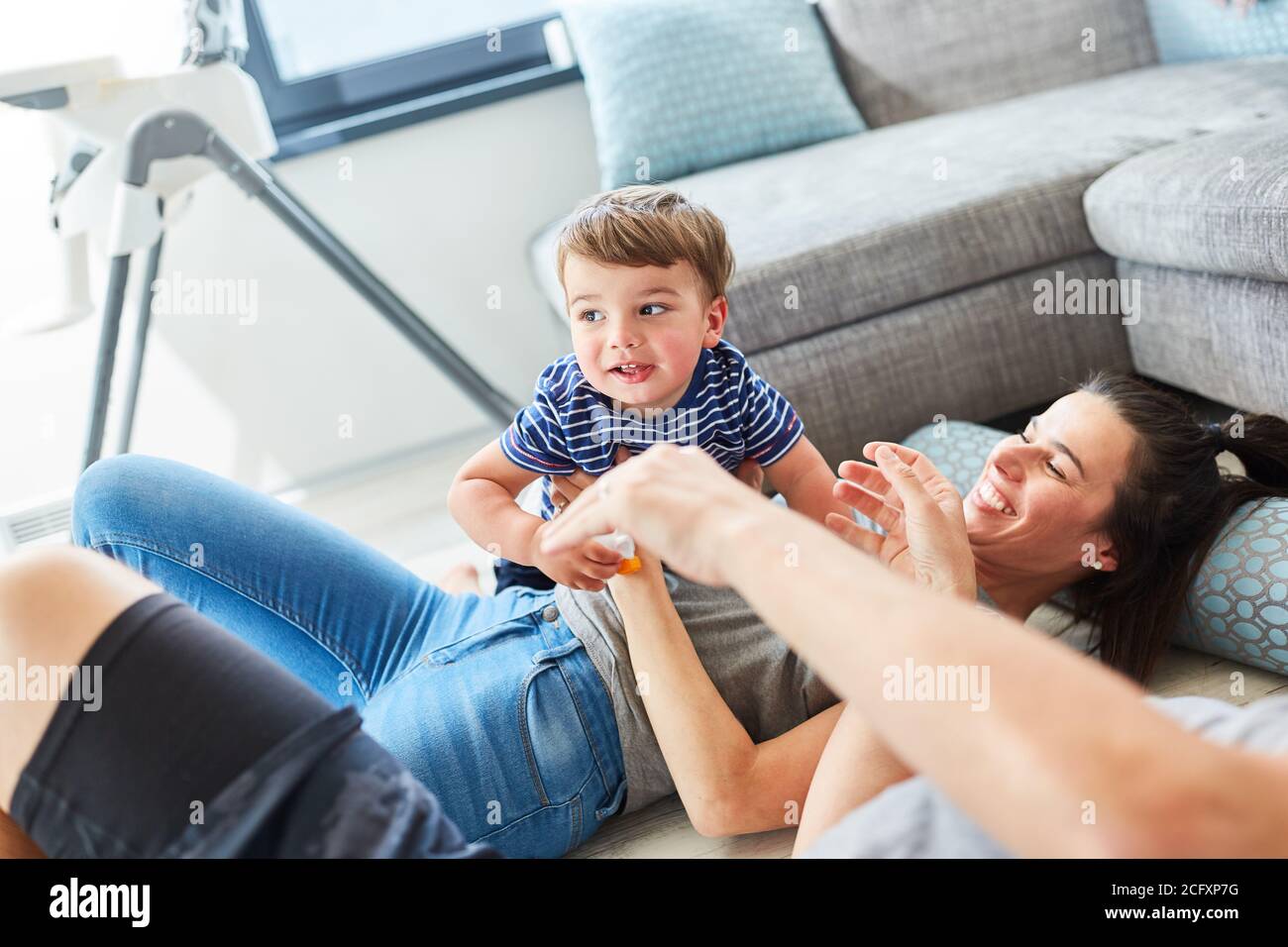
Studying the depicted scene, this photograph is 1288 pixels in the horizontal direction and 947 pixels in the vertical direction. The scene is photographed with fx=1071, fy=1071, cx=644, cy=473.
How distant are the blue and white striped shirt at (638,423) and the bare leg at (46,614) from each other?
52cm

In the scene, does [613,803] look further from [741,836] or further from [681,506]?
[681,506]

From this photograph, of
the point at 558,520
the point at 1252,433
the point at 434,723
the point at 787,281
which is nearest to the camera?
the point at 558,520

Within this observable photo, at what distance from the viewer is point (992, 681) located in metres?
0.50

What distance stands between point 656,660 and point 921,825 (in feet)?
1.58

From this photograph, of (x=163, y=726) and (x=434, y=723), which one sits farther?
(x=434, y=723)

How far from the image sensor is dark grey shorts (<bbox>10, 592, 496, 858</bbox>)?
66 cm

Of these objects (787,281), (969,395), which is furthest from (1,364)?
(969,395)

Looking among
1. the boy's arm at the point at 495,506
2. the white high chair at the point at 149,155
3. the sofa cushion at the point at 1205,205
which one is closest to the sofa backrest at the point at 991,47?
the sofa cushion at the point at 1205,205

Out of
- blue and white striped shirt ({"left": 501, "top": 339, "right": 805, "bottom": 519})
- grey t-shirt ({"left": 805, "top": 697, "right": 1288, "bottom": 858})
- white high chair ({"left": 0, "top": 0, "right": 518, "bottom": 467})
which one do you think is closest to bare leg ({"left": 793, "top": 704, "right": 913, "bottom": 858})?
grey t-shirt ({"left": 805, "top": 697, "right": 1288, "bottom": 858})

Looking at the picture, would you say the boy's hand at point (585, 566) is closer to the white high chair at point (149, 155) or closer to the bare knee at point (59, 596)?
the bare knee at point (59, 596)

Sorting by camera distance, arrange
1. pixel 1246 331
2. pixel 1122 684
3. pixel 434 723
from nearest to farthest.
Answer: pixel 1122 684
pixel 434 723
pixel 1246 331
